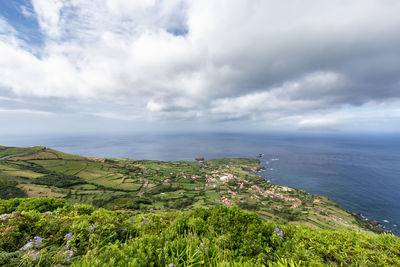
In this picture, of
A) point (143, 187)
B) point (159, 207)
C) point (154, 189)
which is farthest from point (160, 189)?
point (159, 207)

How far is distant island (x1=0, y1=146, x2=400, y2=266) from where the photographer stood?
11.9 ft

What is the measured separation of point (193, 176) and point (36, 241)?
7515 cm

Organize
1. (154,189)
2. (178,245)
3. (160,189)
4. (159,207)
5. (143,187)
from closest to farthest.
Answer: (178,245), (159,207), (154,189), (160,189), (143,187)

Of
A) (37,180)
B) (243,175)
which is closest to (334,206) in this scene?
(243,175)

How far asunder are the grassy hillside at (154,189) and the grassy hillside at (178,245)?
99.6 feet

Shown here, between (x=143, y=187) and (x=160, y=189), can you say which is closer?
(x=160, y=189)

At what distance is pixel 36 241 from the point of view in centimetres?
300

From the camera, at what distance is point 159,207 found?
39062 mm

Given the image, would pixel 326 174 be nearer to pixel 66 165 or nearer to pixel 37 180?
pixel 37 180

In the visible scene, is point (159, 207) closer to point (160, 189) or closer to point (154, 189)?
point (160, 189)

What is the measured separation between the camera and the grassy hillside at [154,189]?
128ft

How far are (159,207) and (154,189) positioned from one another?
1982 centimetres

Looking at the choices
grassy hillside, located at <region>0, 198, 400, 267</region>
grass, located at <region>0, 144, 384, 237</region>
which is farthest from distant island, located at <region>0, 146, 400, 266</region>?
grass, located at <region>0, 144, 384, 237</region>

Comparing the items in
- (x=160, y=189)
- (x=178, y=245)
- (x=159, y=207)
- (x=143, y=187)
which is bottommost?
(x=160, y=189)
